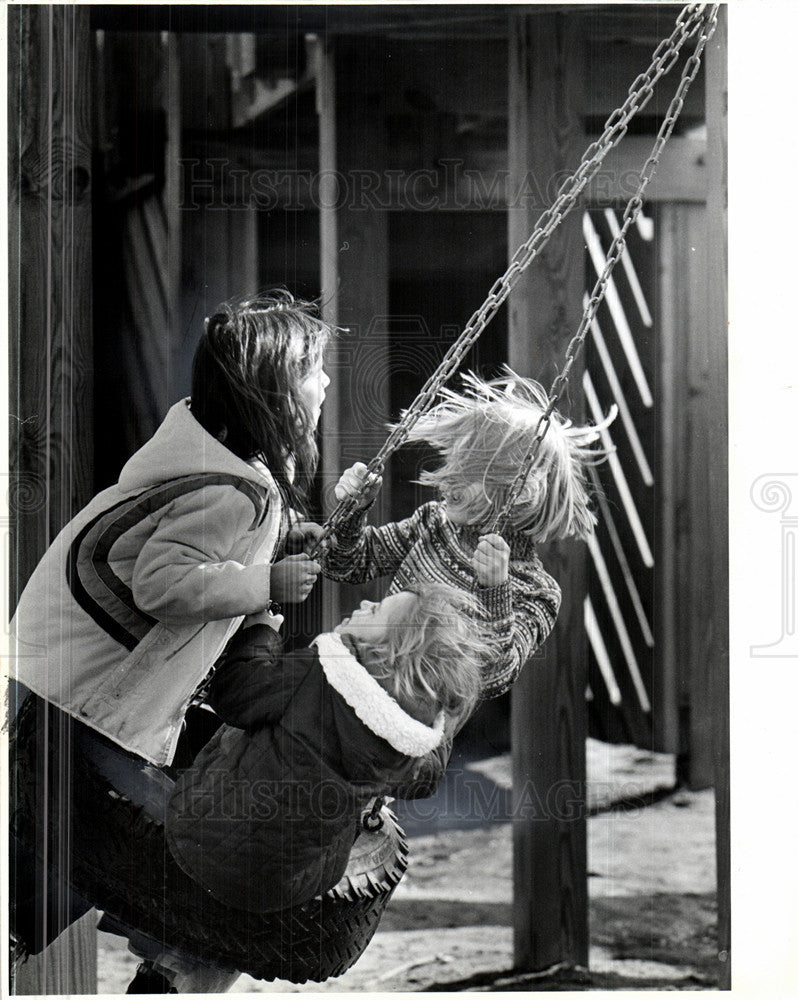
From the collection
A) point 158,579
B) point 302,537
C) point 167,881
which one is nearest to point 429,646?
point 302,537

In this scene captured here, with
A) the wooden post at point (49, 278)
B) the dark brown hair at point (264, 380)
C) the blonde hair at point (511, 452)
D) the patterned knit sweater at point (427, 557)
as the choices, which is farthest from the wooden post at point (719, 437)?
the wooden post at point (49, 278)

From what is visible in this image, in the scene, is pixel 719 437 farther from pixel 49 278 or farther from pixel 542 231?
pixel 49 278

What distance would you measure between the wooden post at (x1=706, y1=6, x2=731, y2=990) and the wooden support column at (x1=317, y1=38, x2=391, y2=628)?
46 centimetres

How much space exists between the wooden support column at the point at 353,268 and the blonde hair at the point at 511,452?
8cm

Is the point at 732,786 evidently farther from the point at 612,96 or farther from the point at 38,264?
the point at 38,264

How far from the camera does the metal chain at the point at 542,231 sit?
54.2 inches

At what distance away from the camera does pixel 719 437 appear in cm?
142

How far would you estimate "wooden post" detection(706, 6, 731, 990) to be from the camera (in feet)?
4.54

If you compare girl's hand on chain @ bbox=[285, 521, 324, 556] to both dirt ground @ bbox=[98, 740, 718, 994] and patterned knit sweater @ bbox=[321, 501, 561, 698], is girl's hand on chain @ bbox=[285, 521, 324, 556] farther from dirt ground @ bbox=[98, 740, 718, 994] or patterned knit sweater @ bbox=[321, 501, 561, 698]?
dirt ground @ bbox=[98, 740, 718, 994]

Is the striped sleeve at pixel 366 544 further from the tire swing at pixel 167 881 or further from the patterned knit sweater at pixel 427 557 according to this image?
the tire swing at pixel 167 881

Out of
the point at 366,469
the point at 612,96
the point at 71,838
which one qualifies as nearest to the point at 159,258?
the point at 366,469

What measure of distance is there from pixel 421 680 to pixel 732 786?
18.9 inches

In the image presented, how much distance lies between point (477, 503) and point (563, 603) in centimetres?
19

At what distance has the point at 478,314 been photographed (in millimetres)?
1378
